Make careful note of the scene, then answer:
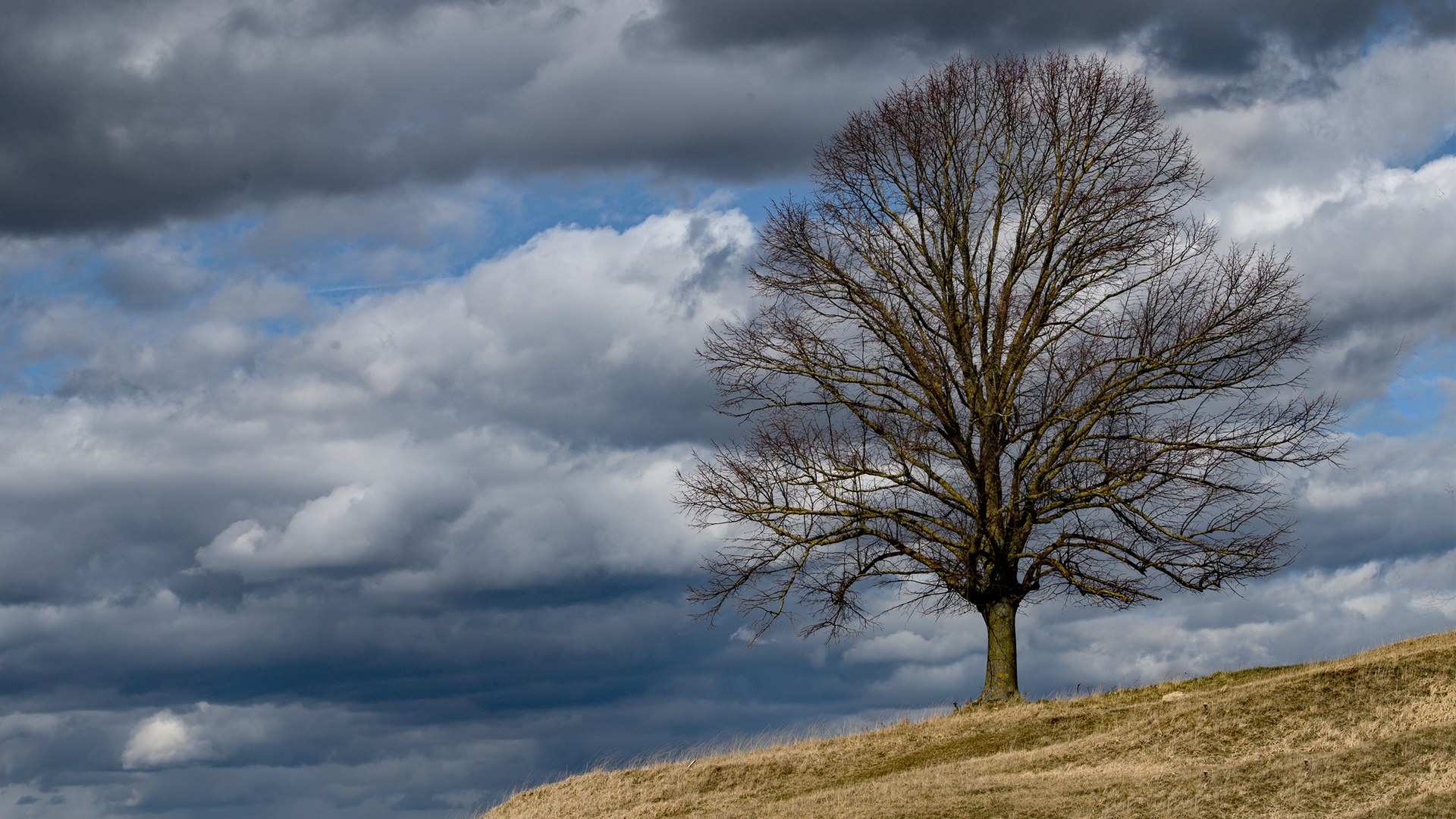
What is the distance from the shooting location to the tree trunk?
20.1m

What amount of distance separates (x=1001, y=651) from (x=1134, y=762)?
5716 millimetres

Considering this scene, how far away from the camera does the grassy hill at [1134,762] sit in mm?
12539

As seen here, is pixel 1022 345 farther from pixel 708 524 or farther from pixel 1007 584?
pixel 708 524

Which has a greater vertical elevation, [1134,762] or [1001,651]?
[1001,651]

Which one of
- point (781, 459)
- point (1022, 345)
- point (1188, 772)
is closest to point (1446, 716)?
point (1188, 772)

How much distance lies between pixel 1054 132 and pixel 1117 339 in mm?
4202

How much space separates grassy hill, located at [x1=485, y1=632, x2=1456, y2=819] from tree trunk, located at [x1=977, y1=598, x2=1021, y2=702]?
2.54 ft

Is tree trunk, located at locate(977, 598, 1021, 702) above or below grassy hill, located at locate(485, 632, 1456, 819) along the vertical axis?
above

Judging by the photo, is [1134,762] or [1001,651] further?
[1001,651]

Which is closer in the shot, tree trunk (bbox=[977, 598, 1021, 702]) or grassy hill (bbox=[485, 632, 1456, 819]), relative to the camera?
grassy hill (bbox=[485, 632, 1456, 819])

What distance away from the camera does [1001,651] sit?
2027 centimetres

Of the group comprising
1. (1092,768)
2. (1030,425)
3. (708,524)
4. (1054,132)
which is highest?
(1054,132)

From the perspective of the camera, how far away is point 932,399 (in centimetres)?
2064

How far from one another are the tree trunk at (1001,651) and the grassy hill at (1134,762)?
774 mm
